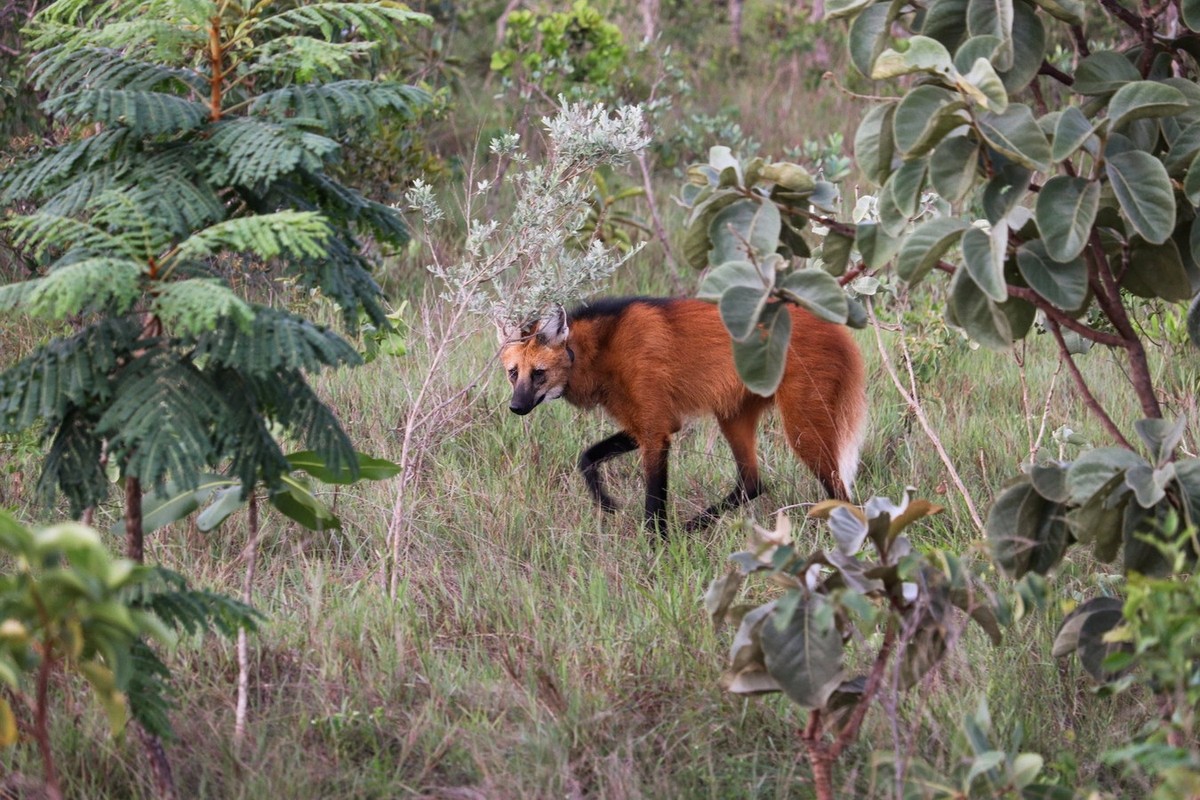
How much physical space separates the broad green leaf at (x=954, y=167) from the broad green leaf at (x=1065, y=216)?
13 centimetres

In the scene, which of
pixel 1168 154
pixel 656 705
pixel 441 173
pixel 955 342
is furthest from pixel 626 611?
pixel 441 173

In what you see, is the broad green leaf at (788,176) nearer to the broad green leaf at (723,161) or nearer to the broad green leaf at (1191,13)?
the broad green leaf at (723,161)

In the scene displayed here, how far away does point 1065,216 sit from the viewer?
2062 mm

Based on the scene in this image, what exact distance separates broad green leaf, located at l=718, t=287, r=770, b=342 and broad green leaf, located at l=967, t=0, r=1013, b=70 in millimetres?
584

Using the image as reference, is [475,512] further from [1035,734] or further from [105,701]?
[105,701]

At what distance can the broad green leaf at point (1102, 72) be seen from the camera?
2.33 metres

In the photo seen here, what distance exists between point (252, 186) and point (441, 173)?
4.38 m

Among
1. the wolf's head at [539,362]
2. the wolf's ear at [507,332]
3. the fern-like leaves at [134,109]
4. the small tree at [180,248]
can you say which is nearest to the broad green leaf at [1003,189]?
the small tree at [180,248]

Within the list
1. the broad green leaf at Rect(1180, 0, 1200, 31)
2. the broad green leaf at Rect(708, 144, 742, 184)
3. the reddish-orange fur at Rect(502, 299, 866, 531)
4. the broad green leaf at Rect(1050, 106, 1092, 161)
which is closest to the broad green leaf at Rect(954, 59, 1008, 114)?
the broad green leaf at Rect(1050, 106, 1092, 161)

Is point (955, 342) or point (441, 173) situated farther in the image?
point (441, 173)

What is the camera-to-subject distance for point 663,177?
8.23 meters

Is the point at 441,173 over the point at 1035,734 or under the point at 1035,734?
over

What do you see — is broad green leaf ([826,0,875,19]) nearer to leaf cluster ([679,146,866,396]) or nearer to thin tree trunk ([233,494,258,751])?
leaf cluster ([679,146,866,396])

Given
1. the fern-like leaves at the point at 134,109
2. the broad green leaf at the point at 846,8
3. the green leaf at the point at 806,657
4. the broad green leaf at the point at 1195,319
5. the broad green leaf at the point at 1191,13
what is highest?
the fern-like leaves at the point at 134,109
